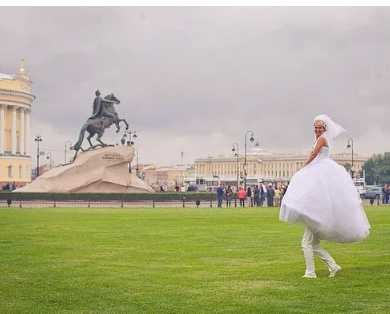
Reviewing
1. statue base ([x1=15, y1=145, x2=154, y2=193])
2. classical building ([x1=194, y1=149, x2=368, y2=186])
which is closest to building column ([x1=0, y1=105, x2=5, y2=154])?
classical building ([x1=194, y1=149, x2=368, y2=186])

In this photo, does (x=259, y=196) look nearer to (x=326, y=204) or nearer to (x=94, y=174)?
(x=94, y=174)

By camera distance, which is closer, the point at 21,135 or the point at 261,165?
the point at 21,135

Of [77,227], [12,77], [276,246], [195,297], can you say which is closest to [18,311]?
[195,297]

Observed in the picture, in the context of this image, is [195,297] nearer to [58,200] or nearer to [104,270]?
[104,270]

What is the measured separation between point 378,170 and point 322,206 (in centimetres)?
12697

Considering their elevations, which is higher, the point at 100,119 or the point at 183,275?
the point at 100,119

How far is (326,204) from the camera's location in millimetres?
11445

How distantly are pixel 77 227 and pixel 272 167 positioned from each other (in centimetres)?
15604

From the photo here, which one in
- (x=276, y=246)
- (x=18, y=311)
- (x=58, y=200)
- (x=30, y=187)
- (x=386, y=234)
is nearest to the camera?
(x=18, y=311)

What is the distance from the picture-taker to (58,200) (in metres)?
49.9

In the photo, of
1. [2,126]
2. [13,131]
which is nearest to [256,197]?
[2,126]

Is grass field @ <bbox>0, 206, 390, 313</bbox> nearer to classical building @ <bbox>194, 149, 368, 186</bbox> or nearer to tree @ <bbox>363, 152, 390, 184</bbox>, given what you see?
tree @ <bbox>363, 152, 390, 184</bbox>

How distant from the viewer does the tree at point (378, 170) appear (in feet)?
438

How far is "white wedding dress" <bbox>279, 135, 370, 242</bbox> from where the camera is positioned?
37.4ft
